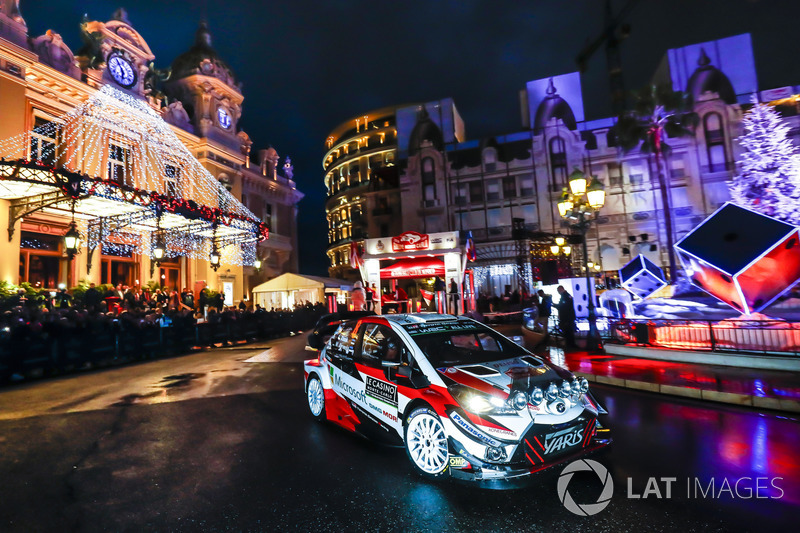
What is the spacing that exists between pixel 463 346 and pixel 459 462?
6.17 feet

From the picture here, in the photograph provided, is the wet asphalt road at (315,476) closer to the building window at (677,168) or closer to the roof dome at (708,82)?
the building window at (677,168)

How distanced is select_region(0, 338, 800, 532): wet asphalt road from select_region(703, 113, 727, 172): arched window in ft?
130

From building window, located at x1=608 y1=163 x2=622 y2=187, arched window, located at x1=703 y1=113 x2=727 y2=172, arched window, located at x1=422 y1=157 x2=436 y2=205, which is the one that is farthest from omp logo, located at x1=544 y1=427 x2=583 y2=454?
arched window, located at x1=703 y1=113 x2=727 y2=172

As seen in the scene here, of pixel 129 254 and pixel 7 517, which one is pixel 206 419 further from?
pixel 129 254

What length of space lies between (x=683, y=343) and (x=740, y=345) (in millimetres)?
1288

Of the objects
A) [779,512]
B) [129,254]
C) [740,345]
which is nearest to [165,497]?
[779,512]

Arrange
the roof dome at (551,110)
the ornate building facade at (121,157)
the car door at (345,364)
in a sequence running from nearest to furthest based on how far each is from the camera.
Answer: the car door at (345,364)
the ornate building facade at (121,157)
the roof dome at (551,110)

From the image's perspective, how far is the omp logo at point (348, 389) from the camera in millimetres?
5090

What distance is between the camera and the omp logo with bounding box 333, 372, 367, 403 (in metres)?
5.09

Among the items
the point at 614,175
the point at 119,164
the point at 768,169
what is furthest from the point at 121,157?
the point at 768,169

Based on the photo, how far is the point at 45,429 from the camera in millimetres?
6160

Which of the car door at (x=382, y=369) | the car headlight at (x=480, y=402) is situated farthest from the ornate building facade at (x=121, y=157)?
the car headlight at (x=480, y=402)

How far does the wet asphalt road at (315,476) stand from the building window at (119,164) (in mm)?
19824

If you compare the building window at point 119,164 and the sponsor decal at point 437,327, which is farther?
the building window at point 119,164
